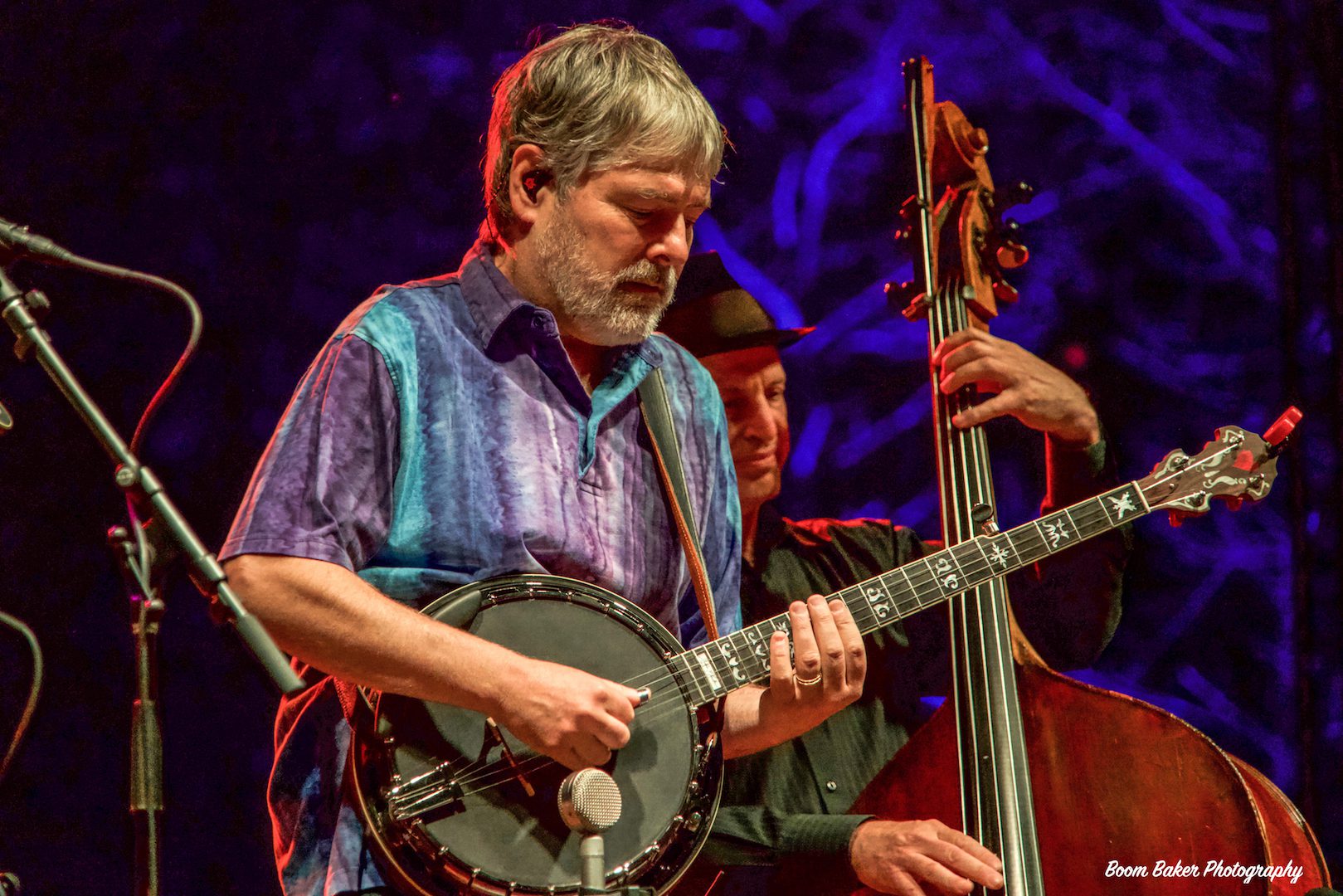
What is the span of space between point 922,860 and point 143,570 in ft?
4.93

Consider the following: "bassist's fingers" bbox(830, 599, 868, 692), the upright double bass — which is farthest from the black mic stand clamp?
the upright double bass

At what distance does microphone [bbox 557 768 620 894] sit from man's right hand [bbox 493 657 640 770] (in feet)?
A: 0.54

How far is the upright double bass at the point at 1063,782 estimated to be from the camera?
88.8 inches

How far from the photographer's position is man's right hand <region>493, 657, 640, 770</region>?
1.99 meters

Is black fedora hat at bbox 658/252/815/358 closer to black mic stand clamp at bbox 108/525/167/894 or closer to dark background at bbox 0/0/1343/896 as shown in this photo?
dark background at bbox 0/0/1343/896

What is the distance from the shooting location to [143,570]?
162 centimetres

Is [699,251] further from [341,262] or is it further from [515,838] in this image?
[515,838]

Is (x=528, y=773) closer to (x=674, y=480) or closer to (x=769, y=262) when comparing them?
(x=674, y=480)

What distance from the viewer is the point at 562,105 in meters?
2.46

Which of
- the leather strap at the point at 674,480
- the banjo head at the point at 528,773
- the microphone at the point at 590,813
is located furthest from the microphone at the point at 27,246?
the leather strap at the point at 674,480

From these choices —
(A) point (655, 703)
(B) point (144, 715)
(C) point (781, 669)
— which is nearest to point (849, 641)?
(C) point (781, 669)

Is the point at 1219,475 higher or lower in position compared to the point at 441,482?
higher

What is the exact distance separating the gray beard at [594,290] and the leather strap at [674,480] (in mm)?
138

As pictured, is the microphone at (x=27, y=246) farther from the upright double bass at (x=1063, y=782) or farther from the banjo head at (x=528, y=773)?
the upright double bass at (x=1063, y=782)
